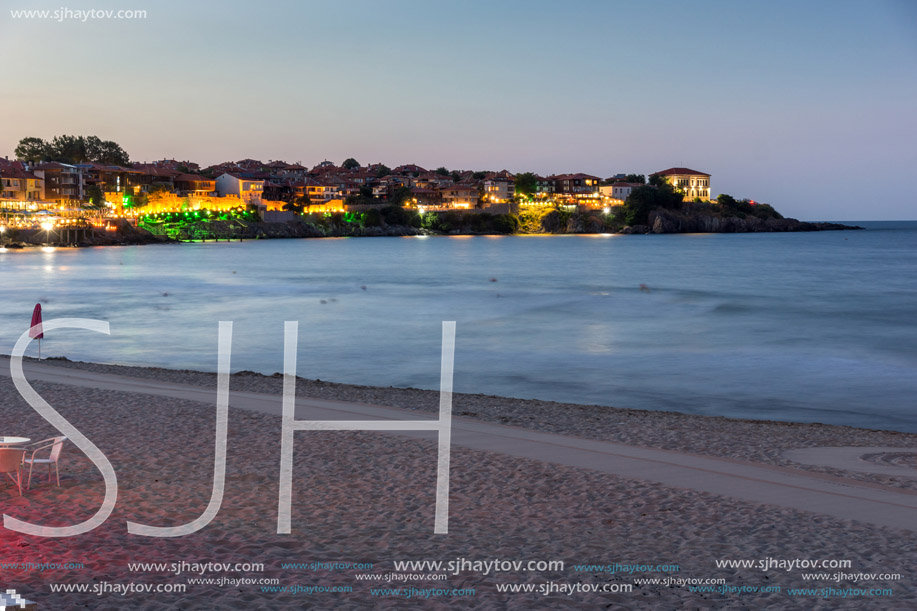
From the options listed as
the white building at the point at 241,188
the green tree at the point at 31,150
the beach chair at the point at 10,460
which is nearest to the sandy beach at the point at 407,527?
the beach chair at the point at 10,460

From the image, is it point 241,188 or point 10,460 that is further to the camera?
point 241,188

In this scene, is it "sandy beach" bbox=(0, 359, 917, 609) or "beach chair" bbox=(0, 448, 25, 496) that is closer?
"sandy beach" bbox=(0, 359, 917, 609)

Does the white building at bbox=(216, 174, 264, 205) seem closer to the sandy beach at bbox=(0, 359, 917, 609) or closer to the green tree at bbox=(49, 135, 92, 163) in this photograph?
the green tree at bbox=(49, 135, 92, 163)

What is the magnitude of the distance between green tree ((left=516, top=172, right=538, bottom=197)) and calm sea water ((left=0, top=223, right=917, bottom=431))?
321ft

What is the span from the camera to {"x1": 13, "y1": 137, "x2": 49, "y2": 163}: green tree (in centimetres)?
14700

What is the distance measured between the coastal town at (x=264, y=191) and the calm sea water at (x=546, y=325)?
4810 cm

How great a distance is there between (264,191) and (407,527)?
145 metres

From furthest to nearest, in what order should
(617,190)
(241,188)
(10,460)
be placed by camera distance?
1. (617,190)
2. (241,188)
3. (10,460)

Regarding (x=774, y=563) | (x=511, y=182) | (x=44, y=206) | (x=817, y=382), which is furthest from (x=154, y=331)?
(x=511, y=182)

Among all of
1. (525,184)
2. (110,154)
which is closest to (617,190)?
(525,184)

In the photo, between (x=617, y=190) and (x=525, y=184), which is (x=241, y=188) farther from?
(x=617, y=190)

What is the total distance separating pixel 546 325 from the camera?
34094 millimetres

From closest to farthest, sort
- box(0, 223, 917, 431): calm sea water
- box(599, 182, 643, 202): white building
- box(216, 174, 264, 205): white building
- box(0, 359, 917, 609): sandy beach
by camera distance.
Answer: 1. box(0, 359, 917, 609): sandy beach
2. box(0, 223, 917, 431): calm sea water
3. box(216, 174, 264, 205): white building
4. box(599, 182, 643, 202): white building

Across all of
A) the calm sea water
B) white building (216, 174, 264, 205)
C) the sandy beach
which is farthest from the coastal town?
the sandy beach
